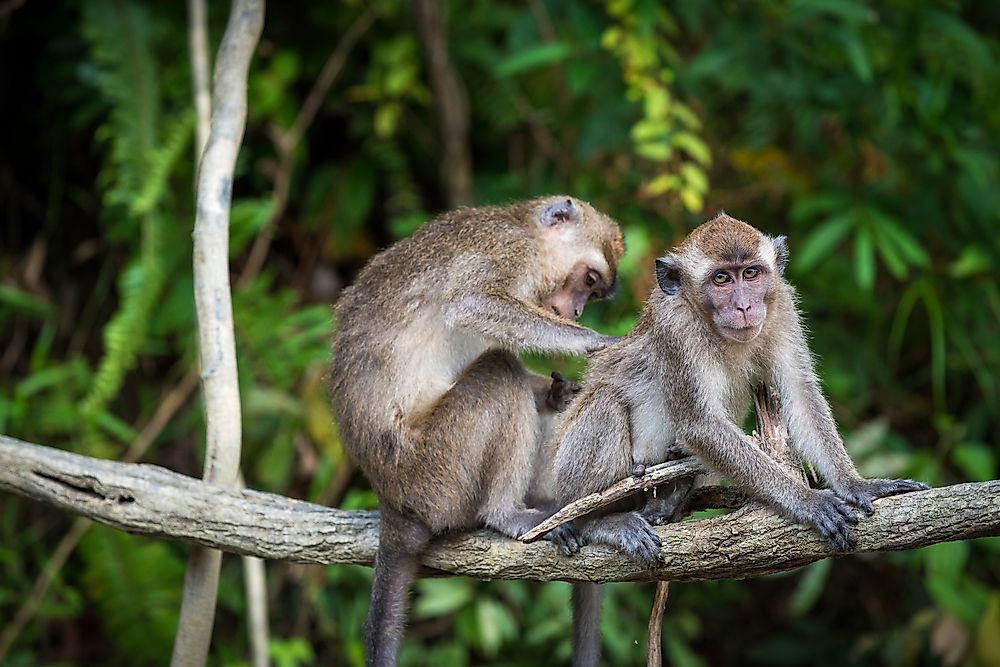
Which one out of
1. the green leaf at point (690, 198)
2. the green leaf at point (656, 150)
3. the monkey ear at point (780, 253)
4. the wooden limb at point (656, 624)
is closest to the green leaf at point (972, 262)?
the green leaf at point (690, 198)

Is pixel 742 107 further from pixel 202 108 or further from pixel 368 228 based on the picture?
pixel 202 108

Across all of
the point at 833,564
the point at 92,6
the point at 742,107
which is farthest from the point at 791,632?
the point at 92,6

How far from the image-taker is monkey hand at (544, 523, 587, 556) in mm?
4953

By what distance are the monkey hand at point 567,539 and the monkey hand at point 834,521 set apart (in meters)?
1.03

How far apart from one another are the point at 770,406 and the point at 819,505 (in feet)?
2.70

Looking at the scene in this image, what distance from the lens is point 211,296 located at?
6004 millimetres

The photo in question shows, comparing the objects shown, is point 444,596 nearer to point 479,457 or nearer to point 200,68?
point 479,457

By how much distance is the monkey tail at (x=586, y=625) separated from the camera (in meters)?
5.54

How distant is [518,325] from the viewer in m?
5.73

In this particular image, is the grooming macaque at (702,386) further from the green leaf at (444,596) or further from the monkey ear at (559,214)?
the green leaf at (444,596)

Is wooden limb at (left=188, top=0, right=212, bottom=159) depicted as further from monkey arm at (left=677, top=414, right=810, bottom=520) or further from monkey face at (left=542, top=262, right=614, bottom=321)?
monkey arm at (left=677, top=414, right=810, bottom=520)

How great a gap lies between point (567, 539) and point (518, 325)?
1227mm

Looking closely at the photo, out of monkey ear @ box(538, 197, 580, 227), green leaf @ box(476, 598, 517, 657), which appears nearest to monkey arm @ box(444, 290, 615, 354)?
monkey ear @ box(538, 197, 580, 227)

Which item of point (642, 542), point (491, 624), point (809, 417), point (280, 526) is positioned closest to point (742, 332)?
point (809, 417)
